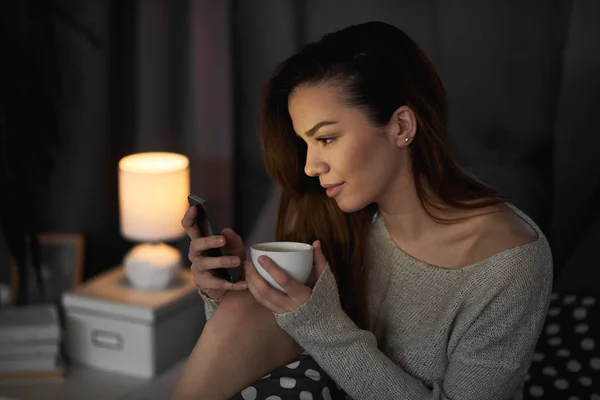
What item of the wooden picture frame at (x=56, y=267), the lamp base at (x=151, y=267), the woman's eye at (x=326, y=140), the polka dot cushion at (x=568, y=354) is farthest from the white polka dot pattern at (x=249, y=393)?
the wooden picture frame at (x=56, y=267)

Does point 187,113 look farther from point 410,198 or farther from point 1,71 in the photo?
point 410,198

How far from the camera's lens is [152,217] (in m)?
1.60

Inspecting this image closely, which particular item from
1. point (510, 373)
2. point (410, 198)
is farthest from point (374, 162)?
point (510, 373)

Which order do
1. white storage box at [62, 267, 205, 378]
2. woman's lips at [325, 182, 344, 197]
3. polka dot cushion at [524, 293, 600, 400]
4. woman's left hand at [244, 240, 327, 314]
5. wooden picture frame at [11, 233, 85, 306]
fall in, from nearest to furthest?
woman's left hand at [244, 240, 327, 314] < woman's lips at [325, 182, 344, 197] < polka dot cushion at [524, 293, 600, 400] < white storage box at [62, 267, 205, 378] < wooden picture frame at [11, 233, 85, 306]

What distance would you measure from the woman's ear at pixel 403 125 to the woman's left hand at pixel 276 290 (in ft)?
0.78

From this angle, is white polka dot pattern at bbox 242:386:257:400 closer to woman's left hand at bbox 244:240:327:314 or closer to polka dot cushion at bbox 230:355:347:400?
polka dot cushion at bbox 230:355:347:400

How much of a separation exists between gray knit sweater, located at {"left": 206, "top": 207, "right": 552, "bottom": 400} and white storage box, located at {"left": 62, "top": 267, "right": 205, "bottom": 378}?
2.08ft

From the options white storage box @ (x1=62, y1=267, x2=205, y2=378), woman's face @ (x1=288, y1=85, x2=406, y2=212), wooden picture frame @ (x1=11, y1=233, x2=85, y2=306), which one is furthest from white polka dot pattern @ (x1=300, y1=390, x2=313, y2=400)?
wooden picture frame @ (x1=11, y1=233, x2=85, y2=306)

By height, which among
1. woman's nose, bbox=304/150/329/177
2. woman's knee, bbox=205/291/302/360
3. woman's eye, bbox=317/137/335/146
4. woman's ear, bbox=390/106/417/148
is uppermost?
woman's ear, bbox=390/106/417/148

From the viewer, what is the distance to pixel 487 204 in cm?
104

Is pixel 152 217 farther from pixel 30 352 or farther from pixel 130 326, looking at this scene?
pixel 30 352

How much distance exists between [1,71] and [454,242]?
117 centimetres

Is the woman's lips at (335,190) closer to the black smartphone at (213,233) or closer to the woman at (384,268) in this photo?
the woman at (384,268)

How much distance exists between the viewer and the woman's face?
3.14ft
